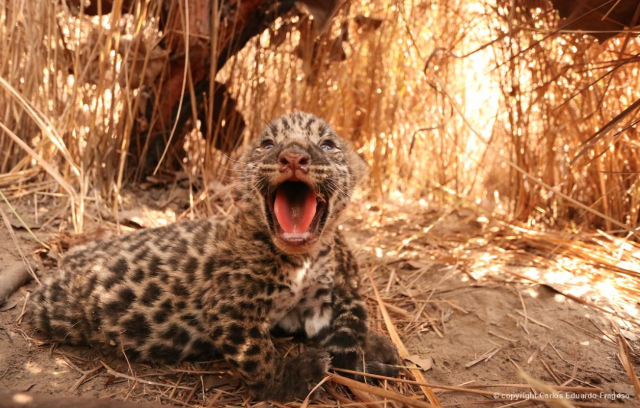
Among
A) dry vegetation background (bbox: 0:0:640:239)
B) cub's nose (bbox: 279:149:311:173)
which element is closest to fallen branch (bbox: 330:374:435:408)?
cub's nose (bbox: 279:149:311:173)

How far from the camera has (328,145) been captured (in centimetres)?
302

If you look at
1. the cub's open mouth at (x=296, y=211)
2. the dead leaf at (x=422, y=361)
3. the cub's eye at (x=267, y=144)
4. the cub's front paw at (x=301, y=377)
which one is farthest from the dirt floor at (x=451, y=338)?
the cub's eye at (x=267, y=144)

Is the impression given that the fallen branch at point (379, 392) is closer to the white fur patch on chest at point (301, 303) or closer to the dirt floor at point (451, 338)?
the dirt floor at point (451, 338)

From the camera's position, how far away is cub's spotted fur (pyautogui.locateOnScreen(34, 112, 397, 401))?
97.6 inches

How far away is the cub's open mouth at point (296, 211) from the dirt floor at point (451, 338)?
2.51 feet

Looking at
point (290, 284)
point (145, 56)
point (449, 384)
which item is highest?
point (145, 56)

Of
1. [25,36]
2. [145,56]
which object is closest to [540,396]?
[145,56]

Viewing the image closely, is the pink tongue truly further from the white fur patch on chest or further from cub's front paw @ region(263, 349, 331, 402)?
cub's front paw @ region(263, 349, 331, 402)

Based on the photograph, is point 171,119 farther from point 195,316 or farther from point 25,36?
point 195,316

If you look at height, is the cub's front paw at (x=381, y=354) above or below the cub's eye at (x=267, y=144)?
below

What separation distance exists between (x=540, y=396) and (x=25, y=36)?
4408 millimetres

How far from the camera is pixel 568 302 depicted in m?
3.08

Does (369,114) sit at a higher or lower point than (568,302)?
higher

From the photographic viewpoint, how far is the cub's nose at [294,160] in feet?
7.98
